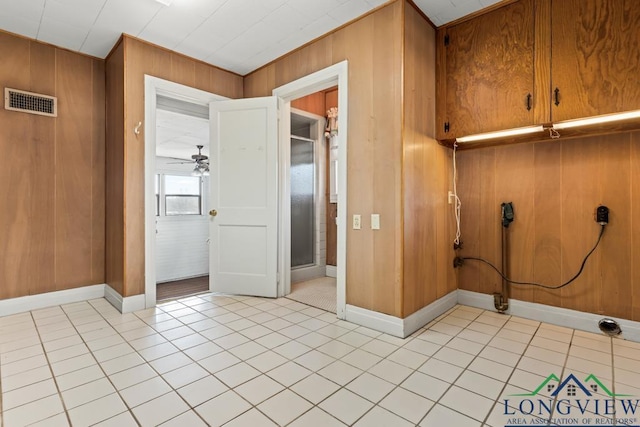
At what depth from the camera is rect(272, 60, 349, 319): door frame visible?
2945mm

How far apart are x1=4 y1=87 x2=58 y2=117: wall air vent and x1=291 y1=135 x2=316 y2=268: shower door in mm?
2780

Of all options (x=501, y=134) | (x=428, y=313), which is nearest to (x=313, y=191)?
(x=428, y=313)

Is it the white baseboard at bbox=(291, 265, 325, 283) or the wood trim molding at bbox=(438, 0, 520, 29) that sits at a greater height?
the wood trim molding at bbox=(438, 0, 520, 29)

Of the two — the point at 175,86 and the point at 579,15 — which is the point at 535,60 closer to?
the point at 579,15

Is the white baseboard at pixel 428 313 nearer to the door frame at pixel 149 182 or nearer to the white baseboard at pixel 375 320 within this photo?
the white baseboard at pixel 375 320

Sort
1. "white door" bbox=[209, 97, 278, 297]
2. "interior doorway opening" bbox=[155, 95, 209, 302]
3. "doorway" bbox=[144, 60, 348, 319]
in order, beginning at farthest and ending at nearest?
"interior doorway opening" bbox=[155, 95, 209, 302]
"white door" bbox=[209, 97, 278, 297]
"doorway" bbox=[144, 60, 348, 319]

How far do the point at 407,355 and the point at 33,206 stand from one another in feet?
12.8

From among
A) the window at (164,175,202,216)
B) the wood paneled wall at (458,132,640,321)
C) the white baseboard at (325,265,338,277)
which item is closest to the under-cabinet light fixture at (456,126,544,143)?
the wood paneled wall at (458,132,640,321)

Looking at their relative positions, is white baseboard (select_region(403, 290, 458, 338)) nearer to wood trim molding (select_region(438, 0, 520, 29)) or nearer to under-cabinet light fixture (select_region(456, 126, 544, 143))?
under-cabinet light fixture (select_region(456, 126, 544, 143))

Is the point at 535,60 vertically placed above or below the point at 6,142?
above

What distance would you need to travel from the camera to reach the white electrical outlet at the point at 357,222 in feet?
9.34

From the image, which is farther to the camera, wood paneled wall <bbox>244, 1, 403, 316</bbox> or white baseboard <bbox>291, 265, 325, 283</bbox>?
white baseboard <bbox>291, 265, 325, 283</bbox>

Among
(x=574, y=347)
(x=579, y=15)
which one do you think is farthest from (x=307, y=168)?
(x=574, y=347)

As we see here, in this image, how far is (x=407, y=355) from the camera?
7.34 feet
